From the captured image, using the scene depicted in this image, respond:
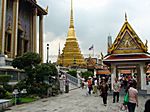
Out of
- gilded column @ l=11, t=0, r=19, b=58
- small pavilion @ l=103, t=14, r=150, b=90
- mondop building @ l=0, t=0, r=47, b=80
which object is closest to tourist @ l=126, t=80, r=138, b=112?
small pavilion @ l=103, t=14, r=150, b=90

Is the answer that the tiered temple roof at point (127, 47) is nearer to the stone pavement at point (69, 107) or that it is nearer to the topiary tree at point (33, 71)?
the topiary tree at point (33, 71)

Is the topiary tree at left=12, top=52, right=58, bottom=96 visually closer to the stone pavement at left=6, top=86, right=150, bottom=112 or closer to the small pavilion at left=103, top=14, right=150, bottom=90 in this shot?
the stone pavement at left=6, top=86, right=150, bottom=112

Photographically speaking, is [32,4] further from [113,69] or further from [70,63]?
[70,63]

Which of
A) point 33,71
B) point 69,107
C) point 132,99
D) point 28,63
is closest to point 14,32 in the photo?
point 28,63

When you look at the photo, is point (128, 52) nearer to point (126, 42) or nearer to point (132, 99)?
point (126, 42)

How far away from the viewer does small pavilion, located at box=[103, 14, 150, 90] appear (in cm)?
2167

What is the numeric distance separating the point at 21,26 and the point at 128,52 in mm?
20818

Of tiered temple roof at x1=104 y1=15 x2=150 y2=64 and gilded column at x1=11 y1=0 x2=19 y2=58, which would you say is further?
gilded column at x1=11 y1=0 x2=19 y2=58

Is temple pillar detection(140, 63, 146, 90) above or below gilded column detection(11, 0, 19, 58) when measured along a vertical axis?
below

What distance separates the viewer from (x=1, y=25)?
29109 mm

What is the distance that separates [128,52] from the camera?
72.6 feet

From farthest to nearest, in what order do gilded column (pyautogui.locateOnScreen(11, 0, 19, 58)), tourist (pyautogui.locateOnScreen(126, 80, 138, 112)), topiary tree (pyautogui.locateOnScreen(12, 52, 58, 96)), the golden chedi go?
the golden chedi
gilded column (pyautogui.locateOnScreen(11, 0, 19, 58))
topiary tree (pyautogui.locateOnScreen(12, 52, 58, 96))
tourist (pyautogui.locateOnScreen(126, 80, 138, 112))

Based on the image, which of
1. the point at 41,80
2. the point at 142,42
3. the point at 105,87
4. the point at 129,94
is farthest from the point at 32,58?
the point at 129,94

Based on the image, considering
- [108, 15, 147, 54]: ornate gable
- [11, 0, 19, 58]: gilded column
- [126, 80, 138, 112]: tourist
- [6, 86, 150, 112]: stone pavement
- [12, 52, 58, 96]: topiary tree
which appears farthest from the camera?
[11, 0, 19, 58]: gilded column
